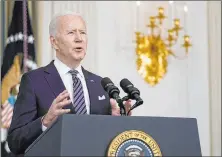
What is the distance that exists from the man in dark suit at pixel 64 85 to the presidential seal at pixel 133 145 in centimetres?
73

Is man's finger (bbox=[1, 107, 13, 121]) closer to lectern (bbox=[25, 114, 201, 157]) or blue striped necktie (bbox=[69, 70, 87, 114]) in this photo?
blue striped necktie (bbox=[69, 70, 87, 114])

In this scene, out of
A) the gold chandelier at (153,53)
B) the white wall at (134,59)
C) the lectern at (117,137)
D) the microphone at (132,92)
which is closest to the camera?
the lectern at (117,137)

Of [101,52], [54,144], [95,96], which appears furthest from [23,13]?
[54,144]

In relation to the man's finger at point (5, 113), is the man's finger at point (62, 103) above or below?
above

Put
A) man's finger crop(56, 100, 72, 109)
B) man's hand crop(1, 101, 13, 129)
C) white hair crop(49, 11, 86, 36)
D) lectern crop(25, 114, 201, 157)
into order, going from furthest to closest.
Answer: man's hand crop(1, 101, 13, 129) < white hair crop(49, 11, 86, 36) < man's finger crop(56, 100, 72, 109) < lectern crop(25, 114, 201, 157)

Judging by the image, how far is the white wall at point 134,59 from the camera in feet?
22.4

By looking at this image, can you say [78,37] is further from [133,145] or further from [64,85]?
[133,145]

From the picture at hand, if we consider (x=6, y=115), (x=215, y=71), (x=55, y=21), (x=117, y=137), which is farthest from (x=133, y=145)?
(x=215, y=71)

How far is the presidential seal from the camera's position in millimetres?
2170

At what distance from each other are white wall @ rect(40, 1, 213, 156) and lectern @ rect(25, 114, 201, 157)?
4437mm

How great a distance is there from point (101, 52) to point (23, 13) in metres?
1.11

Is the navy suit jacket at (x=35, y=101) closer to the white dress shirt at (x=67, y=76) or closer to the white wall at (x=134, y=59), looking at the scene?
the white dress shirt at (x=67, y=76)

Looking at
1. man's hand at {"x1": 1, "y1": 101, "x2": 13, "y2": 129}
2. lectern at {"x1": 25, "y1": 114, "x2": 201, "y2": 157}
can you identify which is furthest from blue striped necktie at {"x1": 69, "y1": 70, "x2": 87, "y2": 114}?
man's hand at {"x1": 1, "y1": 101, "x2": 13, "y2": 129}

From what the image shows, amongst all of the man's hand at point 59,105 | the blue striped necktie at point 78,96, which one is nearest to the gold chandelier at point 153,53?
the blue striped necktie at point 78,96
